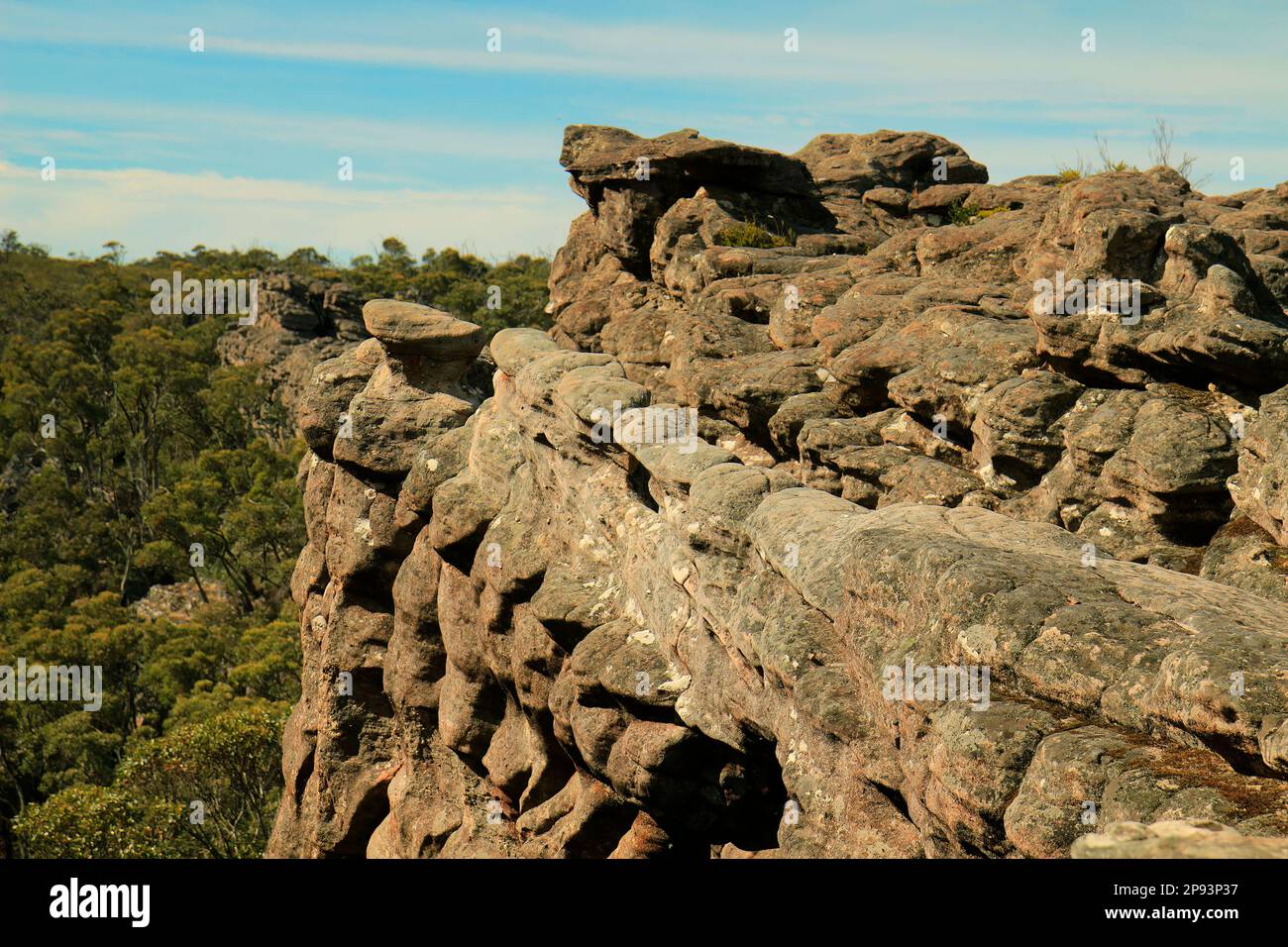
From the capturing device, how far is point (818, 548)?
13664mm

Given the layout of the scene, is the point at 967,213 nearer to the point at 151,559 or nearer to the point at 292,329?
the point at 151,559

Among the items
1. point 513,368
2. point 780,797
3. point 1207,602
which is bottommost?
point 780,797

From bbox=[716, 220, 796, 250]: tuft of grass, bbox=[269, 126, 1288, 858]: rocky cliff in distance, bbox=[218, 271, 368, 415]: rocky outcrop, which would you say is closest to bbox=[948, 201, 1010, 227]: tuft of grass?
bbox=[269, 126, 1288, 858]: rocky cliff in distance

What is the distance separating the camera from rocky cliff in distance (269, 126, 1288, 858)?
10.6m

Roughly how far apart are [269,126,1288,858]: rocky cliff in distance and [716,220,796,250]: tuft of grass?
5.6 inches

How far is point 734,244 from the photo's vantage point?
28078 millimetres

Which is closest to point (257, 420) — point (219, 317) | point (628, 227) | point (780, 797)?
point (219, 317)

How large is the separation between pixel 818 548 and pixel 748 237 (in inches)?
623

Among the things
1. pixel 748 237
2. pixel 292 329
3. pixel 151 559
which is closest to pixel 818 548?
pixel 748 237

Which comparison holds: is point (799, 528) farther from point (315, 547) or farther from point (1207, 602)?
point (315, 547)

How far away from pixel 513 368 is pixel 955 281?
8.40 m

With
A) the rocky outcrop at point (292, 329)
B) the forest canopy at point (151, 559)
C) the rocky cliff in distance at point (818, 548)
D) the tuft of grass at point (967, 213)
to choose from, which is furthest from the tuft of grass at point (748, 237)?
the rocky outcrop at point (292, 329)

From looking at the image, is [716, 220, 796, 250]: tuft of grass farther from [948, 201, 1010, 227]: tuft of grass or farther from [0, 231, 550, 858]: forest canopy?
[0, 231, 550, 858]: forest canopy

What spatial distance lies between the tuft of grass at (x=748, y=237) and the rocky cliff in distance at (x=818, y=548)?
0.14 meters
